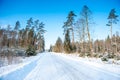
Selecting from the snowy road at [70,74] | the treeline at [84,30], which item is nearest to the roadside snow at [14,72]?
the snowy road at [70,74]

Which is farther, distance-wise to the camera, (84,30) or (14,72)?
(84,30)

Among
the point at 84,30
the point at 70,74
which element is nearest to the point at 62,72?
the point at 70,74

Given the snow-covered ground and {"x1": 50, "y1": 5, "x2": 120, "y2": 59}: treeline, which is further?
{"x1": 50, "y1": 5, "x2": 120, "y2": 59}: treeline

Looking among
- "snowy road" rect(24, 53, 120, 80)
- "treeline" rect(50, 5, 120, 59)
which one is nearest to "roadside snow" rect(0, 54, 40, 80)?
"snowy road" rect(24, 53, 120, 80)

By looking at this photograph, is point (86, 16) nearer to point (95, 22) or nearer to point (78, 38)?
point (95, 22)

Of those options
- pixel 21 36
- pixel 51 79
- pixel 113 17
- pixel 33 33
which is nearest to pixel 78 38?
pixel 113 17

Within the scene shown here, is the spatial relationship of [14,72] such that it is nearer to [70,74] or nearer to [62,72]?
[62,72]

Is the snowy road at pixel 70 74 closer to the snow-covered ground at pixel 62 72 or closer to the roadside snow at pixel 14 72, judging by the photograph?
the snow-covered ground at pixel 62 72

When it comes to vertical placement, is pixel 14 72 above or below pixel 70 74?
above

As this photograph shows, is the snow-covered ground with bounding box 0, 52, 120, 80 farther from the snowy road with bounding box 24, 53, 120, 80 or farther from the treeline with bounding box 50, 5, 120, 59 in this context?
the treeline with bounding box 50, 5, 120, 59

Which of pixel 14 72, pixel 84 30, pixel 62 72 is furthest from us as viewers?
pixel 84 30

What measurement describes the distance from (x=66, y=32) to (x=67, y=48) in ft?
18.8

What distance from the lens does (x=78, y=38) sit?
41.9 metres

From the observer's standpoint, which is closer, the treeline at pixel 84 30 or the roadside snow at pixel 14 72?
the roadside snow at pixel 14 72
